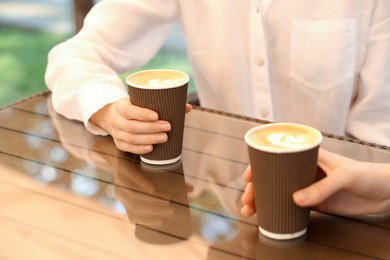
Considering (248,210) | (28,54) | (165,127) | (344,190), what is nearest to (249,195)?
(248,210)

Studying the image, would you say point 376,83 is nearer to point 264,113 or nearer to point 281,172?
point 264,113

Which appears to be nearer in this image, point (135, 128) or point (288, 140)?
point (288, 140)

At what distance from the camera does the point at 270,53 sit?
1716mm

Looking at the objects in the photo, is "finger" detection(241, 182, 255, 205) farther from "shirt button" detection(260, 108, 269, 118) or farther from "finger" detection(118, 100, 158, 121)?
"shirt button" detection(260, 108, 269, 118)

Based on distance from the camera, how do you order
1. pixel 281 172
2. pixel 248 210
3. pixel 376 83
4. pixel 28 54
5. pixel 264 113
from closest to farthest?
pixel 281 172
pixel 248 210
pixel 376 83
pixel 264 113
pixel 28 54

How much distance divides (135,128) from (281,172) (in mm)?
396

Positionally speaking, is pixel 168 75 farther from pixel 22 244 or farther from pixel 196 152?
pixel 22 244

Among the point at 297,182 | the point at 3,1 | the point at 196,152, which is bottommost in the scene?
the point at 3,1

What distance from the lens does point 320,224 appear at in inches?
39.4

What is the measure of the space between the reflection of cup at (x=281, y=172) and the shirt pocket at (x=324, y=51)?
2.38 feet

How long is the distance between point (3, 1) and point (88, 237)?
5.19 metres

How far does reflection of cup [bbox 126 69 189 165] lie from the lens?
117cm

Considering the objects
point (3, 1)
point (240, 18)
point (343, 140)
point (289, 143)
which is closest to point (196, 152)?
point (343, 140)

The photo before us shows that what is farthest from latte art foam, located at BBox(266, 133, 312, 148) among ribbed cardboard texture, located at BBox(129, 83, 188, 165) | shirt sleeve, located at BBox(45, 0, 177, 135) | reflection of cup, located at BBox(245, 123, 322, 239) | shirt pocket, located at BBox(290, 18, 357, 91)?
shirt pocket, located at BBox(290, 18, 357, 91)
